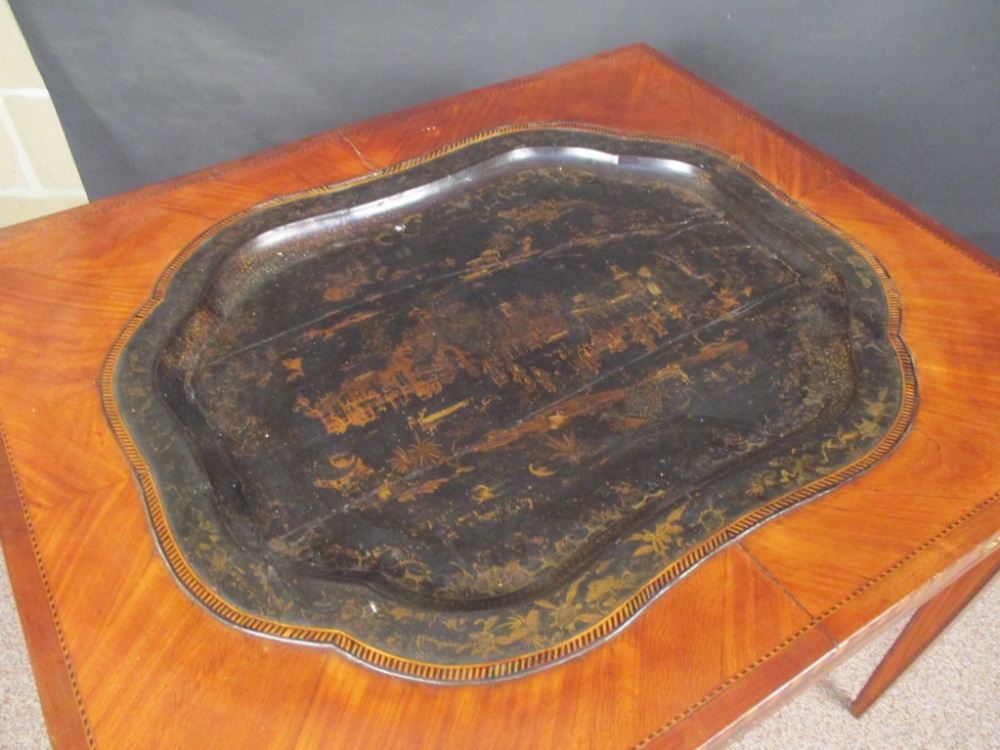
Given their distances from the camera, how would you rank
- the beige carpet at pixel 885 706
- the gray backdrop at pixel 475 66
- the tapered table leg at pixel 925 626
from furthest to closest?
the gray backdrop at pixel 475 66 < the beige carpet at pixel 885 706 < the tapered table leg at pixel 925 626

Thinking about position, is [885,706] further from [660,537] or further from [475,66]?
[475,66]

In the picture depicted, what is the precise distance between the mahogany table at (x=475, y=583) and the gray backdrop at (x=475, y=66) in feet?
2.01

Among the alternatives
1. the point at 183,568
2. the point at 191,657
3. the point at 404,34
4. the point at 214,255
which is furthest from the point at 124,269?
the point at 404,34

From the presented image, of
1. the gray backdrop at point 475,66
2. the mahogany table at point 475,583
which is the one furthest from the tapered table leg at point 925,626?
the gray backdrop at point 475,66

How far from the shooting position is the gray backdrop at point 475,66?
1.80 metres

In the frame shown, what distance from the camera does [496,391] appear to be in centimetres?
118

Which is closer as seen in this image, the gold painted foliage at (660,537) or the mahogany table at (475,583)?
the mahogany table at (475,583)

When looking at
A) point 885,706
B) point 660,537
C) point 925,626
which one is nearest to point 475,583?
point 660,537

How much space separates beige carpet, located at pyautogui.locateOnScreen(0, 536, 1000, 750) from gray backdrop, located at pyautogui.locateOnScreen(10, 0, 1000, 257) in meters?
1.02

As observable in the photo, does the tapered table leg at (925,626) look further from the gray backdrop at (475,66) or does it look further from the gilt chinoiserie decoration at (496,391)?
the gray backdrop at (475,66)

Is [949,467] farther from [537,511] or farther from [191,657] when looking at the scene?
[191,657]

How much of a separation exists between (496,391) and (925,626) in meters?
0.80

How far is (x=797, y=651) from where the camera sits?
2.94 feet

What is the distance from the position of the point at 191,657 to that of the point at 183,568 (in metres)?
0.11
